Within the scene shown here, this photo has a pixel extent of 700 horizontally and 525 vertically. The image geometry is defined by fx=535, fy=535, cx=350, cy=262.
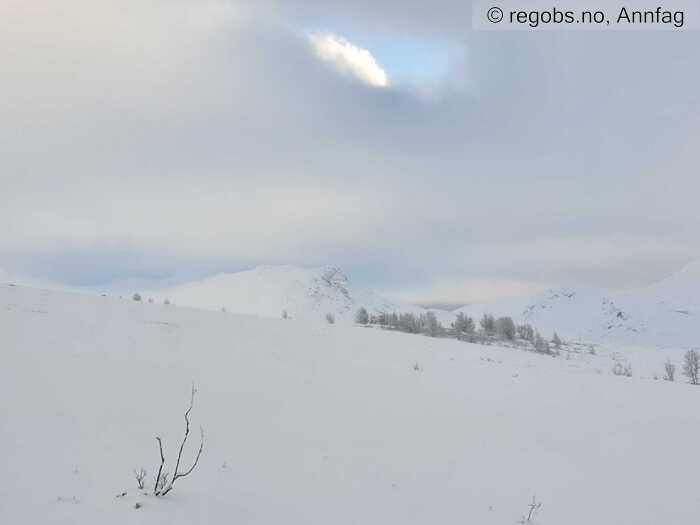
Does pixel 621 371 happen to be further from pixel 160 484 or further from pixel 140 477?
pixel 140 477

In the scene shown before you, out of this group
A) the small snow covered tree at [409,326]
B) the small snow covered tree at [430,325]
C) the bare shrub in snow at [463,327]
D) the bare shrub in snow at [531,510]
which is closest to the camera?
the bare shrub in snow at [531,510]

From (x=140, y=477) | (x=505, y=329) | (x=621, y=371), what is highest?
(x=505, y=329)

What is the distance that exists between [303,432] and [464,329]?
100 feet

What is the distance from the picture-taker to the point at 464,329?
36719 mm

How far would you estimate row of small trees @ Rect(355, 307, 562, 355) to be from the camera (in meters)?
32.3

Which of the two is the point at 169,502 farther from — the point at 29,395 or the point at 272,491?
the point at 29,395

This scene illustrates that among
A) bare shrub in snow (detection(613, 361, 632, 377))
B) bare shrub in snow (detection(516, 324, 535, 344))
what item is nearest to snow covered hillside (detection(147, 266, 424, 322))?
bare shrub in snow (detection(516, 324, 535, 344))

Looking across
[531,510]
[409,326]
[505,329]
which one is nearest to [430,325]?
[409,326]

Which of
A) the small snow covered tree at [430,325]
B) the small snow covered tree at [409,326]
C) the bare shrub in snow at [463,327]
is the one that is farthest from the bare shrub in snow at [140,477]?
the bare shrub in snow at [463,327]

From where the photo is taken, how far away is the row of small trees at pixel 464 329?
3231 centimetres

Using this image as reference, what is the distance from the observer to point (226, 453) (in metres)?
6.15

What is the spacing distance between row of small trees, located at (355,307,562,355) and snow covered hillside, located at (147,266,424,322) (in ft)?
55.5

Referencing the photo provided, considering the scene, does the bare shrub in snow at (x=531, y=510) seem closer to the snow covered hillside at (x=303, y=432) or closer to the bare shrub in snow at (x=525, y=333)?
the snow covered hillside at (x=303, y=432)

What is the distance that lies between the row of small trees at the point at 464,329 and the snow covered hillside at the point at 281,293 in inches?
666
